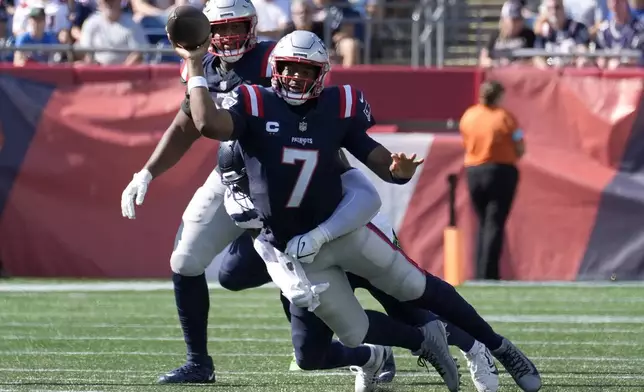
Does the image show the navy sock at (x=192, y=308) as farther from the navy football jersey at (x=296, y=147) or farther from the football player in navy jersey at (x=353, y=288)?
the navy football jersey at (x=296, y=147)

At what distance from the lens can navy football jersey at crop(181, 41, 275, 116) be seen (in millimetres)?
5695

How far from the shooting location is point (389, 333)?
16.9ft

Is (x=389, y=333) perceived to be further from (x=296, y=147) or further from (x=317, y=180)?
(x=296, y=147)

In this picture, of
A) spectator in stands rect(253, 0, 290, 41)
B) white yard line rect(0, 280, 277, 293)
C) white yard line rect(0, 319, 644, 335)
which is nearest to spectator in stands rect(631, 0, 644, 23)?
spectator in stands rect(253, 0, 290, 41)

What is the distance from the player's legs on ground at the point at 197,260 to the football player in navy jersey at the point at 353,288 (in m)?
0.15

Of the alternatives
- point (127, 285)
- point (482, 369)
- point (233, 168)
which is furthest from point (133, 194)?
point (127, 285)

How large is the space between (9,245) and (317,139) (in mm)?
6556

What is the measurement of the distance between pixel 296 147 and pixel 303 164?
7 centimetres

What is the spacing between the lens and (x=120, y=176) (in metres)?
11.0

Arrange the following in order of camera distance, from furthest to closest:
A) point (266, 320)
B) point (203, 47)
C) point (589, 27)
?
point (589, 27) → point (266, 320) → point (203, 47)

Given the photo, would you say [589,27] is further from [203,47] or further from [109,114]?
[203,47]

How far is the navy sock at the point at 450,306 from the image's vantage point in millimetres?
5090

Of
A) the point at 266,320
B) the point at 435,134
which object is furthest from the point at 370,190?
the point at 435,134

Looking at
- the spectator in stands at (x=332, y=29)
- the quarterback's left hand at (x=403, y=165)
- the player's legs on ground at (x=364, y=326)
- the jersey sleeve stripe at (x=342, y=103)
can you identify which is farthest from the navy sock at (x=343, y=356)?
the spectator in stands at (x=332, y=29)
